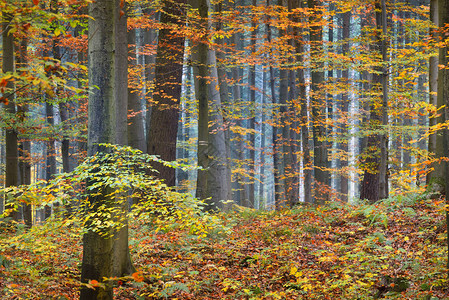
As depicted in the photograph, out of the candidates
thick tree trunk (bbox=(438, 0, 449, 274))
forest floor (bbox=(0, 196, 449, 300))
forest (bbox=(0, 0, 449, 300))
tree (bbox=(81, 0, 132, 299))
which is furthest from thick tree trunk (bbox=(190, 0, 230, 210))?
thick tree trunk (bbox=(438, 0, 449, 274))

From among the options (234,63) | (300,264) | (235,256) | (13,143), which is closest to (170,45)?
(234,63)

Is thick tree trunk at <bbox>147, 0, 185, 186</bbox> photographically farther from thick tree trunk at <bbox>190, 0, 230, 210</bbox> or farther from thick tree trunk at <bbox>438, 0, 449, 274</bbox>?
thick tree trunk at <bbox>438, 0, 449, 274</bbox>

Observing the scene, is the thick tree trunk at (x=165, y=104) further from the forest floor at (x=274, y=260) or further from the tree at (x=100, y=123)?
the tree at (x=100, y=123)

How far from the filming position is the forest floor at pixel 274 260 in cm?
549

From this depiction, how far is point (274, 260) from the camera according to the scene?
724cm

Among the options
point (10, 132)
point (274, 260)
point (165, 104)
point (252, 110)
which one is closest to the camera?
point (274, 260)

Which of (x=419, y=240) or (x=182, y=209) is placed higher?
(x=182, y=209)

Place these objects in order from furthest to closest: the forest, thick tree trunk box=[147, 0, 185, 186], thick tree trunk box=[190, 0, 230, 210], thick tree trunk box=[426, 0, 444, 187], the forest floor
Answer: thick tree trunk box=[147, 0, 185, 186], thick tree trunk box=[190, 0, 230, 210], thick tree trunk box=[426, 0, 444, 187], the forest floor, the forest

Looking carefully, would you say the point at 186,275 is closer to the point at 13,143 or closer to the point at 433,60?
the point at 13,143

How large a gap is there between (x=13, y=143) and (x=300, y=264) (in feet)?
28.2

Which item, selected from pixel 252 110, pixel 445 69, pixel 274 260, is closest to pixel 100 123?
pixel 274 260

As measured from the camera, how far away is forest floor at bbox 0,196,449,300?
5.49 metres

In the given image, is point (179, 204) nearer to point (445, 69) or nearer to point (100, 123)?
point (100, 123)

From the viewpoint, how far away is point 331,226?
903cm
